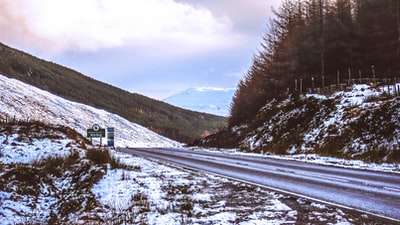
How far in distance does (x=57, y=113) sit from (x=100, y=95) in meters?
42.0

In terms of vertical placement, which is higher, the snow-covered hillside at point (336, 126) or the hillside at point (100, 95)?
the hillside at point (100, 95)

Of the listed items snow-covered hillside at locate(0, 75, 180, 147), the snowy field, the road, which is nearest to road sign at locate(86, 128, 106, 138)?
the snowy field

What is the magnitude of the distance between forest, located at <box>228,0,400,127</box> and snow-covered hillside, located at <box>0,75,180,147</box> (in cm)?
3281

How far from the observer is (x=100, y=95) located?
4493 inches

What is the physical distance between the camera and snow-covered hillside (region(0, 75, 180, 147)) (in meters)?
61.0

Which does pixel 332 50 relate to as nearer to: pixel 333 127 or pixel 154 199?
pixel 333 127

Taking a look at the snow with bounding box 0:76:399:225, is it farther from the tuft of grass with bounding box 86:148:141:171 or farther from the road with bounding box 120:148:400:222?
the road with bounding box 120:148:400:222

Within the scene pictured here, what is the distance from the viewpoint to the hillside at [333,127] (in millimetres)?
19375

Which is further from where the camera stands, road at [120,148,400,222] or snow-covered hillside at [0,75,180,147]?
snow-covered hillside at [0,75,180,147]

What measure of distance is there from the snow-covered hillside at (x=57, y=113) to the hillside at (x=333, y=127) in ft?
112

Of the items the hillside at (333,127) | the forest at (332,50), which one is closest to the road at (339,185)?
the hillside at (333,127)

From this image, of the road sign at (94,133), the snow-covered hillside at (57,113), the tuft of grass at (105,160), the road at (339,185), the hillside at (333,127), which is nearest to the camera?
the road at (339,185)

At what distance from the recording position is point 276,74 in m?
40.2

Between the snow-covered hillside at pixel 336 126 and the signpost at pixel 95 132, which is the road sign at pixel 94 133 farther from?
the snow-covered hillside at pixel 336 126
